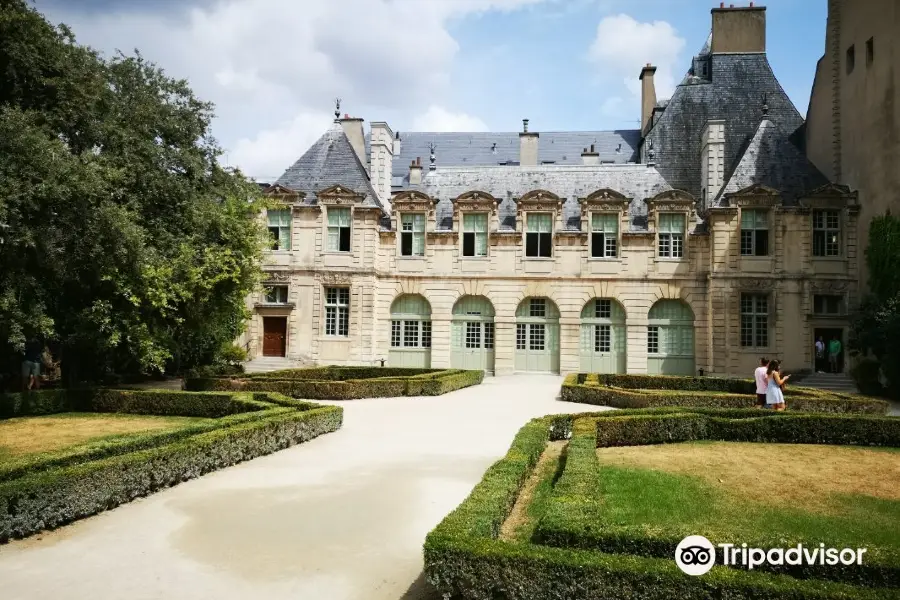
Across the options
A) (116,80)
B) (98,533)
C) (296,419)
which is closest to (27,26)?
(116,80)

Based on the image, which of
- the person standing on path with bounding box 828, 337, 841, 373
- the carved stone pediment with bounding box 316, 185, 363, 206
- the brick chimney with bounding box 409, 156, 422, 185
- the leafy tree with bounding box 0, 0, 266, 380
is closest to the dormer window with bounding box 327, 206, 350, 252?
the carved stone pediment with bounding box 316, 185, 363, 206

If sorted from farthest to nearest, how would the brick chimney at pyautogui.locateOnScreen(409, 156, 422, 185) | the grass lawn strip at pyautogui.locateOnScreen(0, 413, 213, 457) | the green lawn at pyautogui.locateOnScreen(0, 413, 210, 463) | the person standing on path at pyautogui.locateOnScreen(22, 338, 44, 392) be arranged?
the brick chimney at pyautogui.locateOnScreen(409, 156, 422, 185) < the person standing on path at pyautogui.locateOnScreen(22, 338, 44, 392) < the grass lawn strip at pyautogui.locateOnScreen(0, 413, 213, 457) < the green lawn at pyautogui.locateOnScreen(0, 413, 210, 463)

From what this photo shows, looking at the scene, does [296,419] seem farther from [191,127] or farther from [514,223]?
[514,223]

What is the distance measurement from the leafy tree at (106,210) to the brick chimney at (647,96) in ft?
90.9

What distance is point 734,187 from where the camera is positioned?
30.9 meters

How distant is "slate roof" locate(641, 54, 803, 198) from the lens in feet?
118

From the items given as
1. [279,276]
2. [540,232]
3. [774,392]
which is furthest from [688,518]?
[279,276]

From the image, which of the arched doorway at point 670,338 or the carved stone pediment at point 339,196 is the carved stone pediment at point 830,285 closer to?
the arched doorway at point 670,338

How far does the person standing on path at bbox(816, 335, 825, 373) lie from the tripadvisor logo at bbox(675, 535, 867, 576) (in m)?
27.3

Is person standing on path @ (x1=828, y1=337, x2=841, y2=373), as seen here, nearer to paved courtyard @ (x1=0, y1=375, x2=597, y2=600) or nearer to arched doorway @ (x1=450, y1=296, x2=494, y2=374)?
arched doorway @ (x1=450, y1=296, x2=494, y2=374)

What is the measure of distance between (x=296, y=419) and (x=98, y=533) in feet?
17.9

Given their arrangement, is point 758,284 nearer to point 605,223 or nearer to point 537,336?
point 605,223

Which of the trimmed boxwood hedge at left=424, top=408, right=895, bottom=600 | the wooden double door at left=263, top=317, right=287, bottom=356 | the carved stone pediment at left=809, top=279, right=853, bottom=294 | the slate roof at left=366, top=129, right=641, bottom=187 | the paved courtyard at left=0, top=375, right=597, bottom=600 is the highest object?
the slate roof at left=366, top=129, right=641, bottom=187

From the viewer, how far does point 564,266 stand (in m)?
32.1
